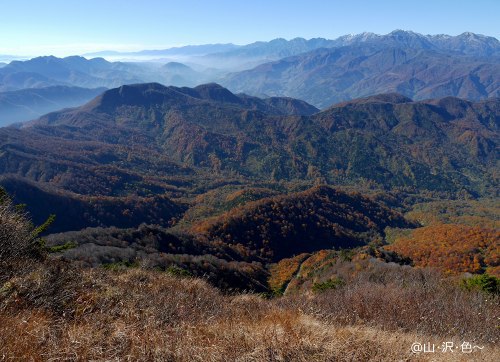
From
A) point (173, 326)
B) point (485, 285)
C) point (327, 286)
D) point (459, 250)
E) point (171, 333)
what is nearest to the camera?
point (171, 333)

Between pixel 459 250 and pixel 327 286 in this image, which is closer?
pixel 327 286

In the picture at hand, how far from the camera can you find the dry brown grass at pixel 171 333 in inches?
248

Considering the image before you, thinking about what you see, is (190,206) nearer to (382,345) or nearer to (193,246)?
(193,246)

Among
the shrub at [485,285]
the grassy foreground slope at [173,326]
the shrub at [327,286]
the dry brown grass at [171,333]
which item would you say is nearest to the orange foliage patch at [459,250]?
the shrub at [327,286]

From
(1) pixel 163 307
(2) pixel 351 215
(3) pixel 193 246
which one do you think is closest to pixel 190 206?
(2) pixel 351 215

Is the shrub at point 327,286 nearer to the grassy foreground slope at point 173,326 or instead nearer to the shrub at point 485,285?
the shrub at point 485,285

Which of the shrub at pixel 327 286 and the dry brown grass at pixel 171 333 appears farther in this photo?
the shrub at pixel 327 286

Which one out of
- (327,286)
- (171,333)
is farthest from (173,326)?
(327,286)

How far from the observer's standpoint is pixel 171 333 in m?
7.44

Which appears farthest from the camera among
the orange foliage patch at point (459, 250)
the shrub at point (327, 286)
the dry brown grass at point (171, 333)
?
the orange foliage patch at point (459, 250)

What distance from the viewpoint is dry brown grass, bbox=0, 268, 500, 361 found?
6297mm

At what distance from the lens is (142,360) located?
6.20 m

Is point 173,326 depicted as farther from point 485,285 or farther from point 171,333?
point 485,285

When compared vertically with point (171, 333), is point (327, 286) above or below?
below
